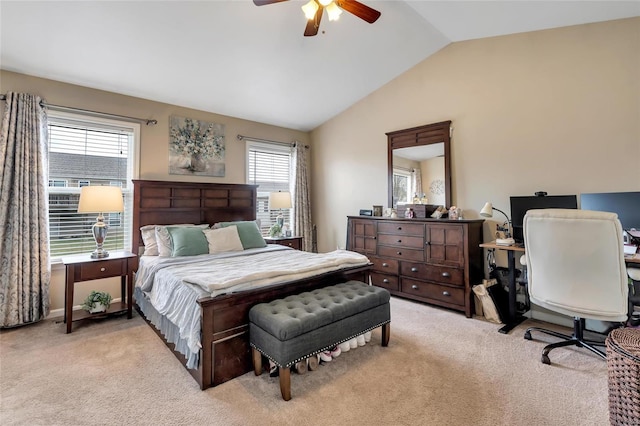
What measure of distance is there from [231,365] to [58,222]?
2.79 meters

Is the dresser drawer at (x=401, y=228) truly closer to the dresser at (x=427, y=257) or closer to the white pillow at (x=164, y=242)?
the dresser at (x=427, y=257)

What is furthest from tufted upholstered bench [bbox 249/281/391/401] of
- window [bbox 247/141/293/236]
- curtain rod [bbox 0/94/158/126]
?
curtain rod [bbox 0/94/158/126]

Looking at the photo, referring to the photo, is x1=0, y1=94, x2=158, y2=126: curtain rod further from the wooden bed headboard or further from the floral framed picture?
the wooden bed headboard

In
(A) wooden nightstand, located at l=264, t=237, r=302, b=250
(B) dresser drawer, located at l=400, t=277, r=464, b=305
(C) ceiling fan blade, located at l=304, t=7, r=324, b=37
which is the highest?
(C) ceiling fan blade, located at l=304, t=7, r=324, b=37

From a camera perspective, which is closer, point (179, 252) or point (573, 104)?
point (573, 104)

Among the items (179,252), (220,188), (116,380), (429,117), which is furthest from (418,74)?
(116,380)

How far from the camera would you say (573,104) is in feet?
9.84

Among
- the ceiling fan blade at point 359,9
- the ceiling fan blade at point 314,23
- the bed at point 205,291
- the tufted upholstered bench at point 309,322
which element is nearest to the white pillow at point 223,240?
the bed at point 205,291

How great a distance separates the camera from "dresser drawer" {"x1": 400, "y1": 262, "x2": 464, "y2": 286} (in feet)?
11.1

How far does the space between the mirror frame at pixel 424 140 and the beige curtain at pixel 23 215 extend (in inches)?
165

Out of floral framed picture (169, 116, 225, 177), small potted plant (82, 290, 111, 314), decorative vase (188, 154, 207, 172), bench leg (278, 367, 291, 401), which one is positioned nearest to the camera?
bench leg (278, 367, 291, 401)

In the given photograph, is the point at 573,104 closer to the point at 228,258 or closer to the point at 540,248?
the point at 540,248

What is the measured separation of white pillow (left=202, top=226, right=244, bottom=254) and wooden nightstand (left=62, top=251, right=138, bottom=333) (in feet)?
2.60

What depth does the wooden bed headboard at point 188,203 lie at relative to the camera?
3.68m
